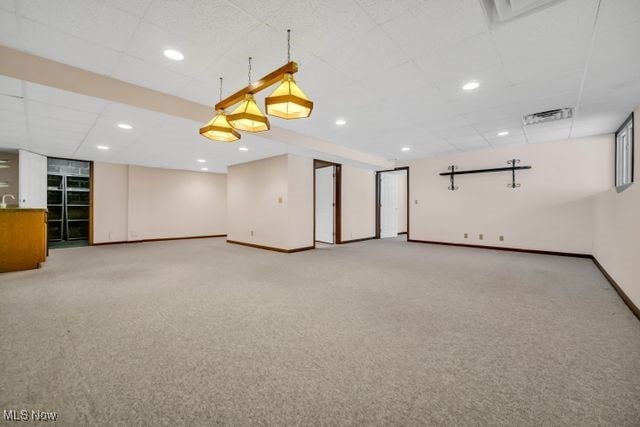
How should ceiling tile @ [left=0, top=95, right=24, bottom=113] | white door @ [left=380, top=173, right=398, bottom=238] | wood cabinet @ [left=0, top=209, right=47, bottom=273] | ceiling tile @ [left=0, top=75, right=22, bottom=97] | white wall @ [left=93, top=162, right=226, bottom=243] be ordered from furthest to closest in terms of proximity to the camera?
1. white door @ [left=380, top=173, right=398, bottom=238]
2. white wall @ [left=93, top=162, right=226, bottom=243]
3. wood cabinet @ [left=0, top=209, right=47, bottom=273]
4. ceiling tile @ [left=0, top=95, right=24, bottom=113]
5. ceiling tile @ [left=0, top=75, right=22, bottom=97]

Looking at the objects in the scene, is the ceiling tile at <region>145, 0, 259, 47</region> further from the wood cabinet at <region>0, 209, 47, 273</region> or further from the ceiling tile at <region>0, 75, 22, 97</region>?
the wood cabinet at <region>0, 209, 47, 273</region>

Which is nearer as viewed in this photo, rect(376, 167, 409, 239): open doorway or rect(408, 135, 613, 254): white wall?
rect(408, 135, 613, 254): white wall

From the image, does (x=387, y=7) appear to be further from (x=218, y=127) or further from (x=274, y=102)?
(x=218, y=127)

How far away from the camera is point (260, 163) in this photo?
7.24 metres

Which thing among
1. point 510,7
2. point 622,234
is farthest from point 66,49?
point 622,234

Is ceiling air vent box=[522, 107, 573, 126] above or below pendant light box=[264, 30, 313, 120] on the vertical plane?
above

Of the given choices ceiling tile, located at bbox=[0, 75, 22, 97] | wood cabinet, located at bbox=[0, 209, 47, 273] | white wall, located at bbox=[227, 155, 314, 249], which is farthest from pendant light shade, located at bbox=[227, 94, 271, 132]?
wood cabinet, located at bbox=[0, 209, 47, 273]

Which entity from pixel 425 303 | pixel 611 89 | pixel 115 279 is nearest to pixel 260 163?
pixel 115 279

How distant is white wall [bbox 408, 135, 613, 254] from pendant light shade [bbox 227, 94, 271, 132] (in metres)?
6.50

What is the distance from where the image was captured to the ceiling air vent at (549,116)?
430cm

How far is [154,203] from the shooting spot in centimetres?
865

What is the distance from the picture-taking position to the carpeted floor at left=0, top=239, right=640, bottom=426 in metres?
1.37

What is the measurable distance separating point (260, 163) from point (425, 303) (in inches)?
225

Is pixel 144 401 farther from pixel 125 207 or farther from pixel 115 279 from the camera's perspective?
pixel 125 207
